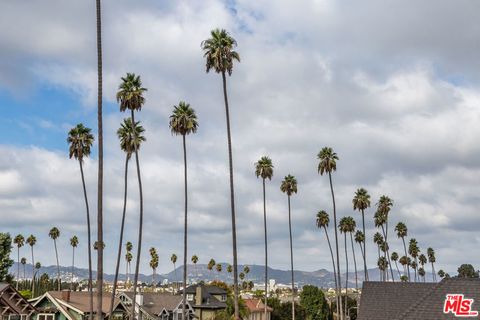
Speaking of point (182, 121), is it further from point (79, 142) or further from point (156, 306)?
point (156, 306)

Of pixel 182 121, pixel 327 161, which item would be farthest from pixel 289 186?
pixel 182 121

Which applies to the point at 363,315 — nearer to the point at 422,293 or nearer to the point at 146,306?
the point at 422,293

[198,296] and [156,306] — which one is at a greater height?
[198,296]

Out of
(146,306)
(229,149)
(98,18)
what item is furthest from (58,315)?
(98,18)

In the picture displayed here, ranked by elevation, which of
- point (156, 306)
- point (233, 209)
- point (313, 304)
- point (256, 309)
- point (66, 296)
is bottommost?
point (256, 309)

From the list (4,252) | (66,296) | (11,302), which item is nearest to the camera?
(11,302)

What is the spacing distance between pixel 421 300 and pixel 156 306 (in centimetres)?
5809

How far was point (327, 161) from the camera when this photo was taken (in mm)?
91062

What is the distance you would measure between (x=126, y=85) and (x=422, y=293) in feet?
123

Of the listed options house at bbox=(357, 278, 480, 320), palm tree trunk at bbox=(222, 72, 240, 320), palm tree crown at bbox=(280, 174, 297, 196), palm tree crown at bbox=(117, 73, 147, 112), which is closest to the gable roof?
house at bbox=(357, 278, 480, 320)

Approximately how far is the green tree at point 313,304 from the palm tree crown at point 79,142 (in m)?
61.0

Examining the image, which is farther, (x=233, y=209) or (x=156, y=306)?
(x=156, y=306)

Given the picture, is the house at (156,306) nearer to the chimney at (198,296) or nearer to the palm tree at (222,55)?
the chimney at (198,296)

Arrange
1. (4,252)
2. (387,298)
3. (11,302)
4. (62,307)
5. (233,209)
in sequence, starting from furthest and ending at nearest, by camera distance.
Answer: (4,252), (62,307), (11,302), (233,209), (387,298)
